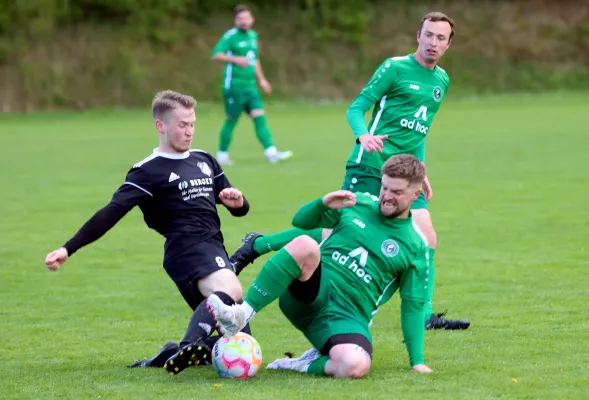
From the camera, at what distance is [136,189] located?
19.9 feet

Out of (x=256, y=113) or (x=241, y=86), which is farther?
(x=241, y=86)

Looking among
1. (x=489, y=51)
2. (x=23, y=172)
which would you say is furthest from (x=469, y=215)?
(x=489, y=51)

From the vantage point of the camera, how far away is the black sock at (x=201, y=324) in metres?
5.83

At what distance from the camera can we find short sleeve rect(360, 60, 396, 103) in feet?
24.8

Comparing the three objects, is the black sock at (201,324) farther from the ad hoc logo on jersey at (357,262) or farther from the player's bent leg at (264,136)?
the player's bent leg at (264,136)

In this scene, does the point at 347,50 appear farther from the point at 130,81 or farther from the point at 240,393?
the point at 240,393

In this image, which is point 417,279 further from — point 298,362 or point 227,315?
point 227,315

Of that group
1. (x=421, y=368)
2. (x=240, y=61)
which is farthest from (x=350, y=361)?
(x=240, y=61)

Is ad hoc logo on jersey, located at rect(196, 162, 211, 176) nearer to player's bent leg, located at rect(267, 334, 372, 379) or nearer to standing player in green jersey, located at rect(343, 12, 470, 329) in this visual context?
player's bent leg, located at rect(267, 334, 372, 379)

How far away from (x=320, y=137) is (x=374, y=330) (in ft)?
51.5

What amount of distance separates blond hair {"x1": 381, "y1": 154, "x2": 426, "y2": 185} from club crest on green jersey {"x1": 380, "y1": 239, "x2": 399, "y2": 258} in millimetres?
370

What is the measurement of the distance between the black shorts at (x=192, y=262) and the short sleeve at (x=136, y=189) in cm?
32

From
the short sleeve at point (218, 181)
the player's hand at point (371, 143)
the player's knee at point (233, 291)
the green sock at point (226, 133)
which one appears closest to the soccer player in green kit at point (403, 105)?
the player's hand at point (371, 143)

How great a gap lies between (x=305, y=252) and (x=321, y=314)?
436 mm
